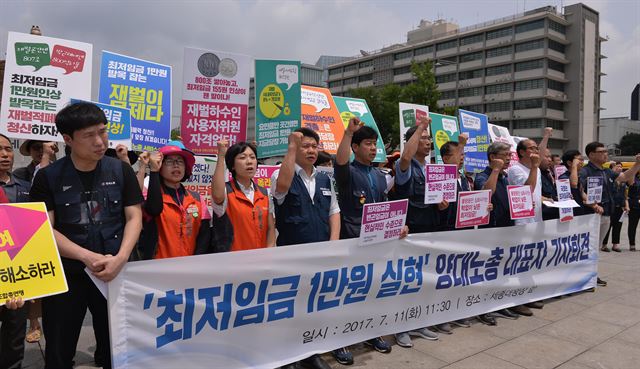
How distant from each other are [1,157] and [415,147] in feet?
9.92

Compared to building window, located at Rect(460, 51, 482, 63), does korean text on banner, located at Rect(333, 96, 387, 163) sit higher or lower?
lower

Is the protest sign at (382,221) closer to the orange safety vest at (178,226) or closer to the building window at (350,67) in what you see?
the orange safety vest at (178,226)

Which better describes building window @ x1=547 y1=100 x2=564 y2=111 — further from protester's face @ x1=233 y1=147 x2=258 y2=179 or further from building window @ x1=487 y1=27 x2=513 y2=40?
protester's face @ x1=233 y1=147 x2=258 y2=179

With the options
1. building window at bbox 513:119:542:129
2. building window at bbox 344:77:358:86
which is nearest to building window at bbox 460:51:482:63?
building window at bbox 513:119:542:129

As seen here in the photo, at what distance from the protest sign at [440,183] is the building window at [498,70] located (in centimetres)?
6221

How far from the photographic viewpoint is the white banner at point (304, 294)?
2.46 meters

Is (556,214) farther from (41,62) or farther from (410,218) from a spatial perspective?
(41,62)

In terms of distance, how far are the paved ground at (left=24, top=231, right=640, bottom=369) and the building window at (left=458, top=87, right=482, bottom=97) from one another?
205ft

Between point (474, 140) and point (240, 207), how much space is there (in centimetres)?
544

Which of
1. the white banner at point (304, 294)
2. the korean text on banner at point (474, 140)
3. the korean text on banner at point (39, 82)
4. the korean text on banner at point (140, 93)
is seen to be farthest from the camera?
the korean text on banner at point (474, 140)

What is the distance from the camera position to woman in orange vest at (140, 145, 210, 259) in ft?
8.95

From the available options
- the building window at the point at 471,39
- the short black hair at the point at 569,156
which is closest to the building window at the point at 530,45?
the building window at the point at 471,39

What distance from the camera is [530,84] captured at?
57.5 m

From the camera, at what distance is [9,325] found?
108 inches
